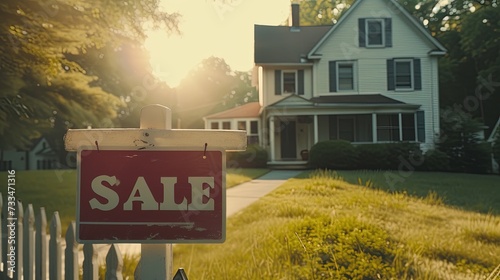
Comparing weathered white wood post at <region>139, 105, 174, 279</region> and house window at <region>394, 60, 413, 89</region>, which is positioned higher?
house window at <region>394, 60, 413, 89</region>

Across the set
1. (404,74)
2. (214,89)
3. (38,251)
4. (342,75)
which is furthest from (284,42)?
(214,89)

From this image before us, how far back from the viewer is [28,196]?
9891 mm

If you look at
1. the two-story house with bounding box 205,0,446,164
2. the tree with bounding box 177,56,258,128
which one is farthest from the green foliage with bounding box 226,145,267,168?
the tree with bounding box 177,56,258,128

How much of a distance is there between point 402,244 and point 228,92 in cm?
5114

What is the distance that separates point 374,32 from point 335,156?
8136 mm

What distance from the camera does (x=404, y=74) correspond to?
22.1 m

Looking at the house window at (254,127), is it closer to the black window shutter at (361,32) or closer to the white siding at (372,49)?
the white siding at (372,49)

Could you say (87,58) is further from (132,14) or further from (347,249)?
(347,249)

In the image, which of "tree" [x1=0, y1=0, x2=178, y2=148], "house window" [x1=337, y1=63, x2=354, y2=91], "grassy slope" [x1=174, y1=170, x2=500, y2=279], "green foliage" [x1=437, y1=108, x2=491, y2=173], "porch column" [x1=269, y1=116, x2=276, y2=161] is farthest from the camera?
"house window" [x1=337, y1=63, x2=354, y2=91]

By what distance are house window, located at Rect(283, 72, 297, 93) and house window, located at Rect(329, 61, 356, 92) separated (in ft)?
6.51

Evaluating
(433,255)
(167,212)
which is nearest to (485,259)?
(433,255)

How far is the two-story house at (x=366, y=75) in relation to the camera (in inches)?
856

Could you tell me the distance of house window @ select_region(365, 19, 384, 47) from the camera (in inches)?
865

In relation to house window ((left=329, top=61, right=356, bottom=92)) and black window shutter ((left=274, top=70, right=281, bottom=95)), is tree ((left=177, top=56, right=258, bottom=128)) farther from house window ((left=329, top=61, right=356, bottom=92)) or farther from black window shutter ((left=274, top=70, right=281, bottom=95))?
house window ((left=329, top=61, right=356, bottom=92))
